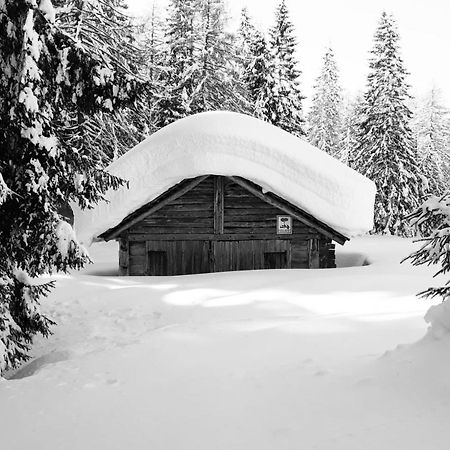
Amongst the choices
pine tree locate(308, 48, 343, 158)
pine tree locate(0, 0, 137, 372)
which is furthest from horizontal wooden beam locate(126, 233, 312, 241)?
pine tree locate(308, 48, 343, 158)

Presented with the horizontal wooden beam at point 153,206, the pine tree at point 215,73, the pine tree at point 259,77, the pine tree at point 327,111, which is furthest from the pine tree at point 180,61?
the pine tree at point 327,111

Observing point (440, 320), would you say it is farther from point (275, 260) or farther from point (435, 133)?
point (435, 133)

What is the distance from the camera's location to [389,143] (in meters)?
29.5

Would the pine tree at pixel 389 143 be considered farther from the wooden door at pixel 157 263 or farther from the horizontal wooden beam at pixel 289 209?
the wooden door at pixel 157 263

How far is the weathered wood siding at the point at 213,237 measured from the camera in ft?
52.7

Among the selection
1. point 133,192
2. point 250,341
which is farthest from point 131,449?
point 133,192

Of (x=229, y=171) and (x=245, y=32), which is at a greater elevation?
(x=245, y=32)

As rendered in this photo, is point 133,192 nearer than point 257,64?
Yes

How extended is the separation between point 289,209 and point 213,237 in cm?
259

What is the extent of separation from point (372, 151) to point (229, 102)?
29.6ft

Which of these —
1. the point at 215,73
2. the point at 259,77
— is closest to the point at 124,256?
the point at 215,73

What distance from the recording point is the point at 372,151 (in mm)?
30031

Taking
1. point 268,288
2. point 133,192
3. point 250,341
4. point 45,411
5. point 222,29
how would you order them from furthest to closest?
point 222,29 → point 133,192 → point 268,288 → point 250,341 → point 45,411

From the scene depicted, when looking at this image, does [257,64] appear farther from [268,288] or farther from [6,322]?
[6,322]
